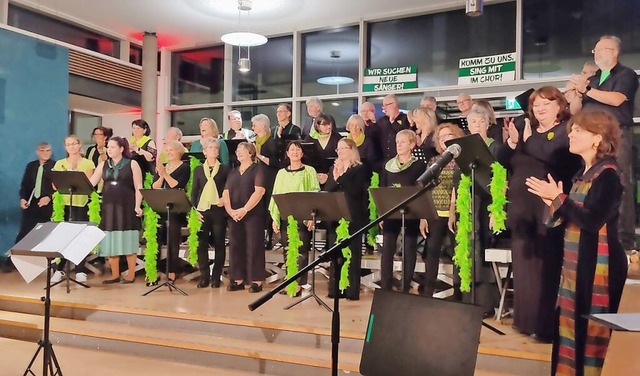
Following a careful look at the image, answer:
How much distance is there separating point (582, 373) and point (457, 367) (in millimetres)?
777

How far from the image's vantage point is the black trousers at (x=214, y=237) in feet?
17.2

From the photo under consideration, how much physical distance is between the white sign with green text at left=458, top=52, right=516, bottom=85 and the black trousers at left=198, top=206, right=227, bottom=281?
3910 mm

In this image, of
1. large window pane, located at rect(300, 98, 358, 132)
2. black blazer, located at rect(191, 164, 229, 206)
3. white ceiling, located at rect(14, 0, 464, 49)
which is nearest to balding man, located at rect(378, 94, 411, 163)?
black blazer, located at rect(191, 164, 229, 206)

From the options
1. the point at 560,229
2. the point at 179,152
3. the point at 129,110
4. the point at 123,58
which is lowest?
the point at 560,229

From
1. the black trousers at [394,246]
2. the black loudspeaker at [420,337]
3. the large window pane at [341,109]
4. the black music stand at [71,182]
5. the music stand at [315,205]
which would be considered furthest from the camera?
the large window pane at [341,109]

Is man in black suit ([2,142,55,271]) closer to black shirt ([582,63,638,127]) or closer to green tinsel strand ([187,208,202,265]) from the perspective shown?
green tinsel strand ([187,208,202,265])

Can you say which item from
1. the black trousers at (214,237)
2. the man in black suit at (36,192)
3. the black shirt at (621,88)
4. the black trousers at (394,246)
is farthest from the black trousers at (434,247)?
the man in black suit at (36,192)

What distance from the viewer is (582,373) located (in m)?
2.34

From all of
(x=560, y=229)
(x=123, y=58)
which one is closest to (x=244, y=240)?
(x=560, y=229)

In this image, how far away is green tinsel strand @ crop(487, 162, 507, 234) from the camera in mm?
3578

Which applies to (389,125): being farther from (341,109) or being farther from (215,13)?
(215,13)

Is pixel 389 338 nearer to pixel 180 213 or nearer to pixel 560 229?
pixel 560 229

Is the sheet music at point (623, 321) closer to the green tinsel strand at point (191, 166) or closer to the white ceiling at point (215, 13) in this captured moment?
the green tinsel strand at point (191, 166)

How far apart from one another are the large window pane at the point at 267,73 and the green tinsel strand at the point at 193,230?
4.00 m
